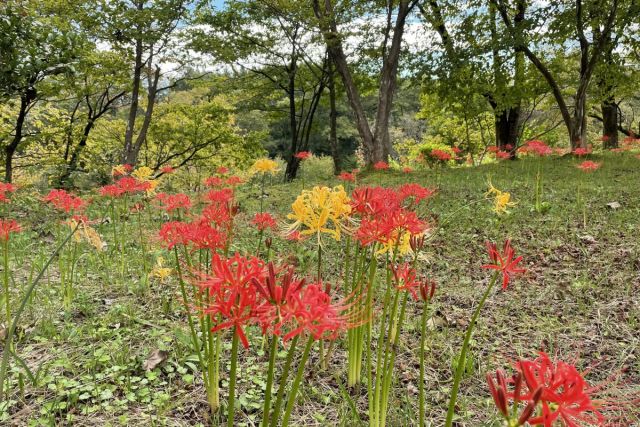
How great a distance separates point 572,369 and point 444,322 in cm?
221

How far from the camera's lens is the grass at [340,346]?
6.04 ft

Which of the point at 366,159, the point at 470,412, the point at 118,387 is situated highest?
the point at 366,159

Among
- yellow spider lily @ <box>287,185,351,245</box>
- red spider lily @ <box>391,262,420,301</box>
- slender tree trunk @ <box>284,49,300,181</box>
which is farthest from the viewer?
slender tree trunk @ <box>284,49,300,181</box>

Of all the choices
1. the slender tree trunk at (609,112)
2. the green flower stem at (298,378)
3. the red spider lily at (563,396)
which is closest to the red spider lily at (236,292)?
the green flower stem at (298,378)

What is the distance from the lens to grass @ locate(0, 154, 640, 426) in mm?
1841

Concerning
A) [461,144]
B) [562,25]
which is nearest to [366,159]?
[562,25]

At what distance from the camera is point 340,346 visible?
8.01ft

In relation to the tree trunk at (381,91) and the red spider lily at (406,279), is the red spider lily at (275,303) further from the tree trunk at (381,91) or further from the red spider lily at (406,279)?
the tree trunk at (381,91)

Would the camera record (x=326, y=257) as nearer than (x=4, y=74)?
Yes

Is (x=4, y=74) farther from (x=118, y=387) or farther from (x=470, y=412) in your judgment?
(x=470, y=412)

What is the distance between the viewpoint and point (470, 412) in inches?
74.4

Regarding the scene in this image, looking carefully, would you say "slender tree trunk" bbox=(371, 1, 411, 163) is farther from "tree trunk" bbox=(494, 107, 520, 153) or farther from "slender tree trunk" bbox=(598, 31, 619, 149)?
"slender tree trunk" bbox=(598, 31, 619, 149)

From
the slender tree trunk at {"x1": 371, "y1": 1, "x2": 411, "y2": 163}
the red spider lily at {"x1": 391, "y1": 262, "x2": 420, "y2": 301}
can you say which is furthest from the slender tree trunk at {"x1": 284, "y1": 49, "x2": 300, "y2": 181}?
the red spider lily at {"x1": 391, "y1": 262, "x2": 420, "y2": 301}

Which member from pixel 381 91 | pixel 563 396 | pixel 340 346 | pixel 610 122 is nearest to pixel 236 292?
pixel 563 396
